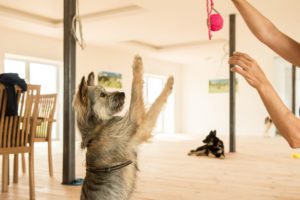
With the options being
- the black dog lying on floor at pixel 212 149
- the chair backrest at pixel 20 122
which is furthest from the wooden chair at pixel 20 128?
the black dog lying on floor at pixel 212 149

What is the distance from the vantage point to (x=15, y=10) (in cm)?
739

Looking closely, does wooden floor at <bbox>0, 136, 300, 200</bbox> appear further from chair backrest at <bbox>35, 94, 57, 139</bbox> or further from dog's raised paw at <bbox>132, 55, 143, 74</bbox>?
dog's raised paw at <bbox>132, 55, 143, 74</bbox>

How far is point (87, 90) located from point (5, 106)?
108 centimetres

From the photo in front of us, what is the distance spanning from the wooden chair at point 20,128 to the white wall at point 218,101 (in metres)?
8.60

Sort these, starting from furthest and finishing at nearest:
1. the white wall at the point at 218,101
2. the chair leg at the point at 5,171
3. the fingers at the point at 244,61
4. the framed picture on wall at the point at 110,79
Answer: the white wall at the point at 218,101, the framed picture on wall at the point at 110,79, the chair leg at the point at 5,171, the fingers at the point at 244,61

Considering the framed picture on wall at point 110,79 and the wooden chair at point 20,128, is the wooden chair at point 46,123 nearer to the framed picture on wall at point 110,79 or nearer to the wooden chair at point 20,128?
the wooden chair at point 20,128

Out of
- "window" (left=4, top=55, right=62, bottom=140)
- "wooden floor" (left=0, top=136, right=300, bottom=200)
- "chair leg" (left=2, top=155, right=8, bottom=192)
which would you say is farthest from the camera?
"window" (left=4, top=55, right=62, bottom=140)

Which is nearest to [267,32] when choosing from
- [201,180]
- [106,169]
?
[106,169]

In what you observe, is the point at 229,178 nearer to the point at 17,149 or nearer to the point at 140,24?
the point at 17,149

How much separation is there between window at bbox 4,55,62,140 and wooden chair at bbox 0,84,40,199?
590 cm

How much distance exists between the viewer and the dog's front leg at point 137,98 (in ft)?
7.27

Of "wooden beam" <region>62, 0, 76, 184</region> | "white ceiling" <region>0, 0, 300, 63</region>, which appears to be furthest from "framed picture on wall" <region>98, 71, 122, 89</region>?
"wooden beam" <region>62, 0, 76, 184</region>

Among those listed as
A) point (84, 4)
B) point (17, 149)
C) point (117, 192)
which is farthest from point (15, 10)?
point (117, 192)

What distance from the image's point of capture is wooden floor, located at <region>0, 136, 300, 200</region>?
10.6ft
